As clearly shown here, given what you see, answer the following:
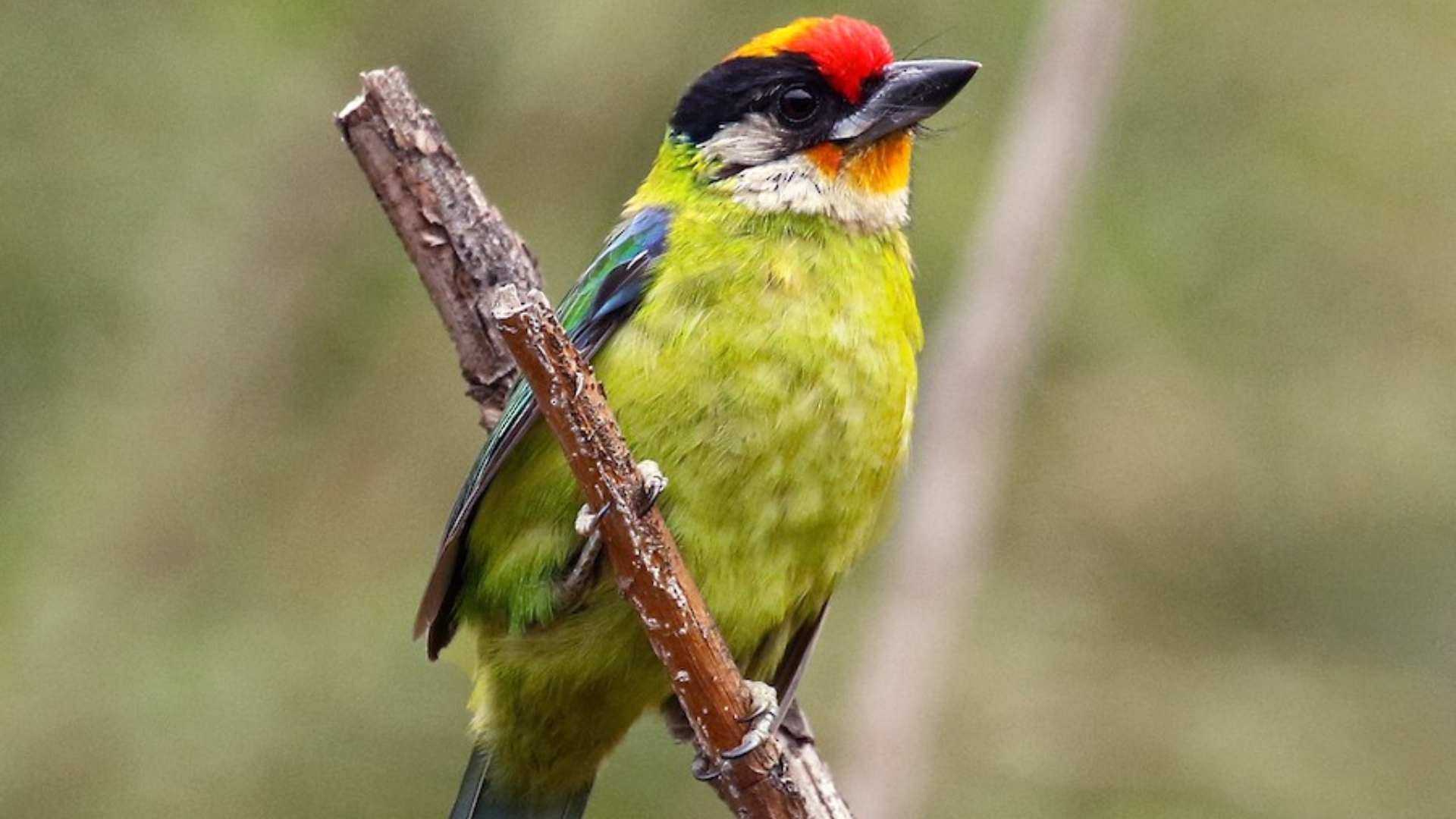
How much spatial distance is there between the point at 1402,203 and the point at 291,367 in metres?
2.89

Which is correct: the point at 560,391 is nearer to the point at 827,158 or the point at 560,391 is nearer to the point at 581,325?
the point at 581,325

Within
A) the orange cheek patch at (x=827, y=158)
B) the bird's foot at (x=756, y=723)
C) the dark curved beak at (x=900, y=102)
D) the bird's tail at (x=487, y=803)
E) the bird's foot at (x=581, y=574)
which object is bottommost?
the bird's tail at (x=487, y=803)

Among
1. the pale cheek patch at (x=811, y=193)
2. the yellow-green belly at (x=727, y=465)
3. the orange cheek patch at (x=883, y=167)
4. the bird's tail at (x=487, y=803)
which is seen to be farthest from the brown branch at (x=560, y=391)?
the orange cheek patch at (x=883, y=167)

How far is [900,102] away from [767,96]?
9.4 inches

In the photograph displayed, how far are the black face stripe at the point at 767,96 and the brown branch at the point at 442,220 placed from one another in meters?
0.49

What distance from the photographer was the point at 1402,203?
5.74 metres

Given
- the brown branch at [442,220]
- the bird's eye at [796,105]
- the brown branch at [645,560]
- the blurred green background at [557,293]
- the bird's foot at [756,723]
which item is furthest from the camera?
the blurred green background at [557,293]

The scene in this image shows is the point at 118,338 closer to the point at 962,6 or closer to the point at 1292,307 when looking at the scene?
the point at 962,6

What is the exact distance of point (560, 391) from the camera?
3072 millimetres

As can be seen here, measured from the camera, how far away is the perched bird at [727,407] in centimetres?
361

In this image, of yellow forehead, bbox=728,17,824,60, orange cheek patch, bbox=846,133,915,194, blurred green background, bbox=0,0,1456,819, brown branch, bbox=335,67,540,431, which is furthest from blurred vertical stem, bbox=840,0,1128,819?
blurred green background, bbox=0,0,1456,819

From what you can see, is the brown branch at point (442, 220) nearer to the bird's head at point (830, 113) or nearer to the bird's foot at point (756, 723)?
the bird's head at point (830, 113)

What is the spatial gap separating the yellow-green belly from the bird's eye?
0.26 metres

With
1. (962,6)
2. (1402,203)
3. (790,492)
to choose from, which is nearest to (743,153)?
(790,492)
